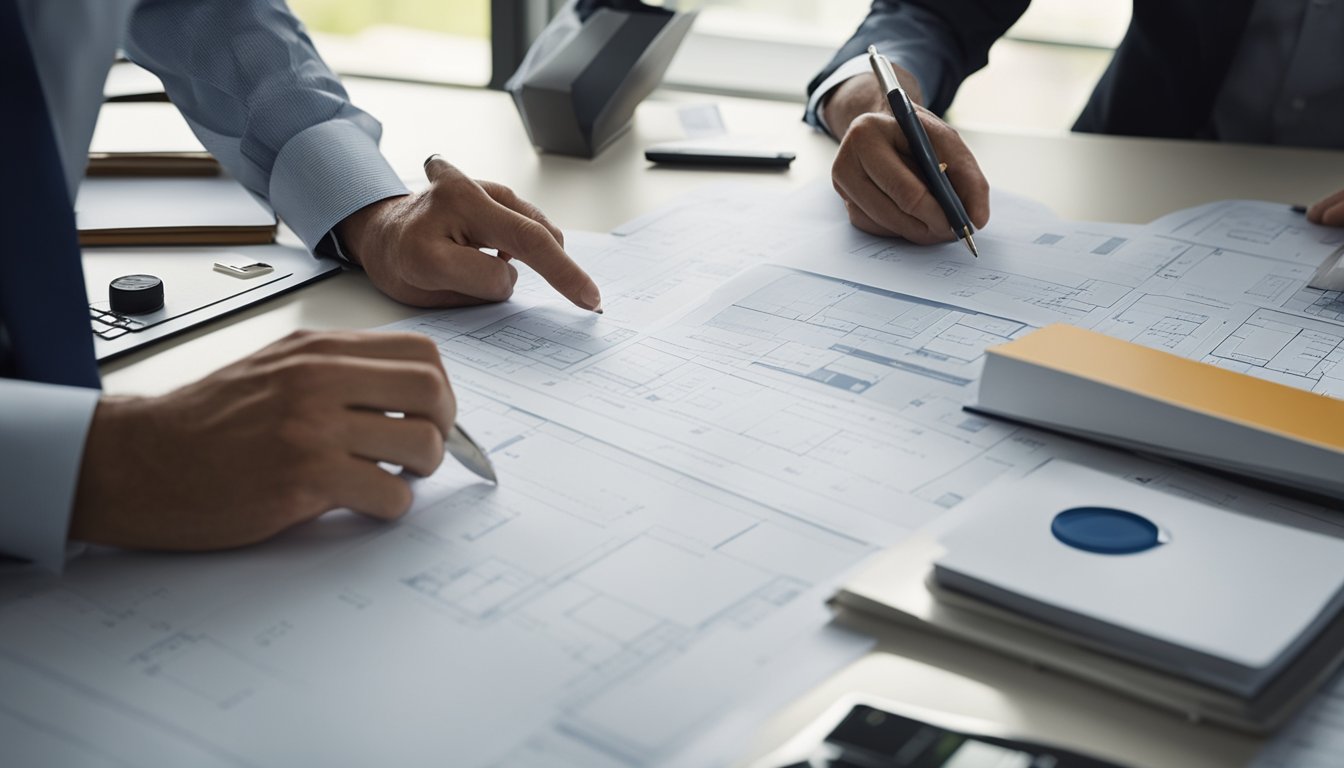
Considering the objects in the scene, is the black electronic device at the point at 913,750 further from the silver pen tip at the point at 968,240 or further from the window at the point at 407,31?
the window at the point at 407,31

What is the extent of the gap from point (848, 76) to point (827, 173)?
0.18 metres

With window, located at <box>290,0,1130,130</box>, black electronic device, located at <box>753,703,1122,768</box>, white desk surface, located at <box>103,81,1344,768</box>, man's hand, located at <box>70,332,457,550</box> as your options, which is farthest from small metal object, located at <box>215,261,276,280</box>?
window, located at <box>290,0,1130,130</box>

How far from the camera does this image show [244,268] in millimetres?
1023

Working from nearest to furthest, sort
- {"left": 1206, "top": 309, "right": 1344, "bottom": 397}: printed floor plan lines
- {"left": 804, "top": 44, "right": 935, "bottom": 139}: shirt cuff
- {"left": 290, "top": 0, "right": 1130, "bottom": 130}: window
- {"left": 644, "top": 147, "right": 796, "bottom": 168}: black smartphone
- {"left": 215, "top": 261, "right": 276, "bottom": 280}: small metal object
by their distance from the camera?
{"left": 1206, "top": 309, "right": 1344, "bottom": 397}: printed floor plan lines < {"left": 215, "top": 261, "right": 276, "bottom": 280}: small metal object < {"left": 644, "top": 147, "right": 796, "bottom": 168}: black smartphone < {"left": 804, "top": 44, "right": 935, "bottom": 139}: shirt cuff < {"left": 290, "top": 0, "right": 1130, "bottom": 130}: window

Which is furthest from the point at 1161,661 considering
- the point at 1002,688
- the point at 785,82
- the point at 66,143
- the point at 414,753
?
the point at 785,82

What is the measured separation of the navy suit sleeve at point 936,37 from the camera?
60.7 inches

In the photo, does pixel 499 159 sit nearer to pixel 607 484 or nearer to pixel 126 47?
pixel 126 47

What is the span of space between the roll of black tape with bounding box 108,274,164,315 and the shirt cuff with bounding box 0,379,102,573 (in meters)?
0.26

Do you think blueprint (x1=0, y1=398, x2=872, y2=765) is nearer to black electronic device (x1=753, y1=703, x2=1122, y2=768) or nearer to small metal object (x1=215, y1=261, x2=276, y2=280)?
black electronic device (x1=753, y1=703, x2=1122, y2=768)

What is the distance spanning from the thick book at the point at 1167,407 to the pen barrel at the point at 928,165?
313mm

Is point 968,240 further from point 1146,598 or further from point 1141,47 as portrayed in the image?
point 1141,47

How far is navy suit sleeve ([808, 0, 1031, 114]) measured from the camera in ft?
5.06

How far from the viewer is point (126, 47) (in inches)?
45.4

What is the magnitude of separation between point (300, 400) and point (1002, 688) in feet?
1.31
